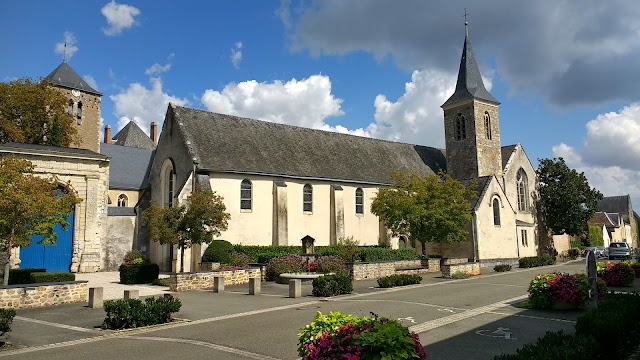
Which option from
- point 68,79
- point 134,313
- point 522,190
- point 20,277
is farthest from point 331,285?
point 68,79

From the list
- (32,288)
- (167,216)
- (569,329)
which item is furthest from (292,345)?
(167,216)

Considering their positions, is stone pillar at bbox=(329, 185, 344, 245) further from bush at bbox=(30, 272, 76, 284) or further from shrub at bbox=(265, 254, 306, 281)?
bush at bbox=(30, 272, 76, 284)

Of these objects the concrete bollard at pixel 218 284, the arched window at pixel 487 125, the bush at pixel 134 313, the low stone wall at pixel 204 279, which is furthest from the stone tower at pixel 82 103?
the arched window at pixel 487 125

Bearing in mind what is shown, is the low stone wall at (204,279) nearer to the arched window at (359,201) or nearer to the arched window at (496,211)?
the arched window at (359,201)

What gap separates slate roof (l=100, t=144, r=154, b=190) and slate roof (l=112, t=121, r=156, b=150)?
12851 millimetres

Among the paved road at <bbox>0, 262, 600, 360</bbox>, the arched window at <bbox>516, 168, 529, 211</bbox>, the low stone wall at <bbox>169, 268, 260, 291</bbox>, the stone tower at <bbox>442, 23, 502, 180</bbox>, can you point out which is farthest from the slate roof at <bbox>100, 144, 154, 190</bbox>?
the arched window at <bbox>516, 168, 529, 211</bbox>

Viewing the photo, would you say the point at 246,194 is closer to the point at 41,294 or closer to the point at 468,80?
the point at 41,294

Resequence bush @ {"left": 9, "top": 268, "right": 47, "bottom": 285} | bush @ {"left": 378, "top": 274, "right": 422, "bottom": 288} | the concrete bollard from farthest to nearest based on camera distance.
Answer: bush @ {"left": 9, "top": 268, "right": 47, "bottom": 285}, bush @ {"left": 378, "top": 274, "right": 422, "bottom": 288}, the concrete bollard

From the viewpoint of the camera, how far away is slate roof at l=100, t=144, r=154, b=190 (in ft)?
136

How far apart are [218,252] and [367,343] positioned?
71.7 ft

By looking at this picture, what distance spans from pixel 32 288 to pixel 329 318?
13.5m

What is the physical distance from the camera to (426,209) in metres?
30.5

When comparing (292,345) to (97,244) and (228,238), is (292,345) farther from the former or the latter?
(97,244)

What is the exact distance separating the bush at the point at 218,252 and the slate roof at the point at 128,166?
724 inches
